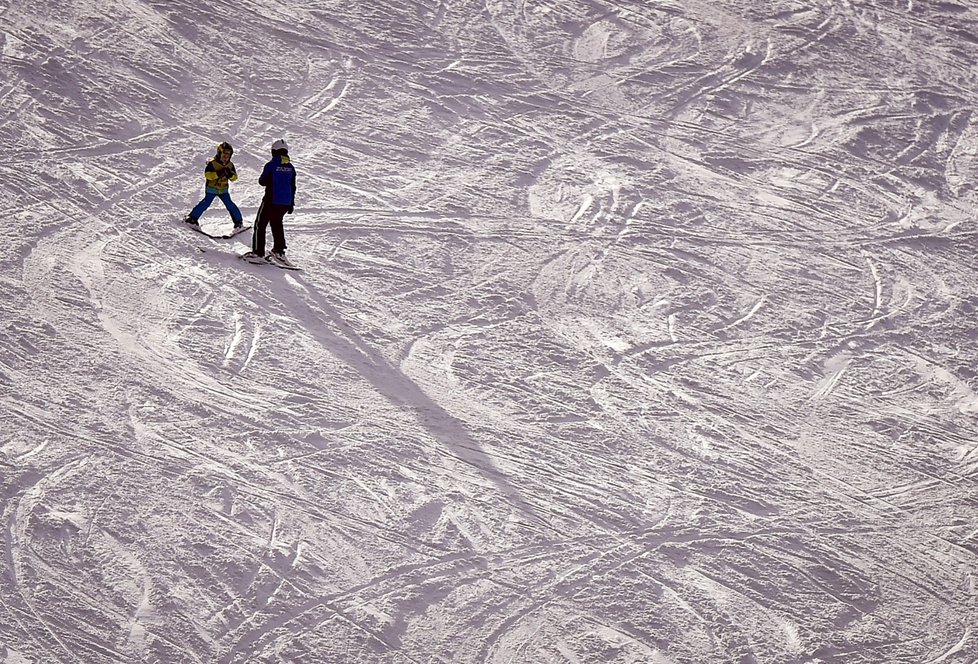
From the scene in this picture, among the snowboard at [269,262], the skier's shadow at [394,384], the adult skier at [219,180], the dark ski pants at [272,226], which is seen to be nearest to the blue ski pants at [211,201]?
the adult skier at [219,180]

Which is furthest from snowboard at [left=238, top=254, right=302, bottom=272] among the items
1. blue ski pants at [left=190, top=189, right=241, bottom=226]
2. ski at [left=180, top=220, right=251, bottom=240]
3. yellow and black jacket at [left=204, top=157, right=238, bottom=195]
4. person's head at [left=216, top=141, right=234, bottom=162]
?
person's head at [left=216, top=141, right=234, bottom=162]

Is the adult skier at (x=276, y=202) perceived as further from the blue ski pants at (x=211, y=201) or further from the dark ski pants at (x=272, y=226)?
the blue ski pants at (x=211, y=201)

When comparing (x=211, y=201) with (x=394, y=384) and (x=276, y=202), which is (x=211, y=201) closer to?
(x=276, y=202)

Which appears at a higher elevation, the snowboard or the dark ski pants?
the dark ski pants

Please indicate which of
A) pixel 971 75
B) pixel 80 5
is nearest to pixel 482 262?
pixel 80 5

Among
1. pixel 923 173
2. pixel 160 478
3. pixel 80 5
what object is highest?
pixel 80 5

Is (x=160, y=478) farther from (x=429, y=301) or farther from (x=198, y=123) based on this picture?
(x=198, y=123)

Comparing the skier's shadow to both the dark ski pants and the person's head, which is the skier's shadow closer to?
the dark ski pants
